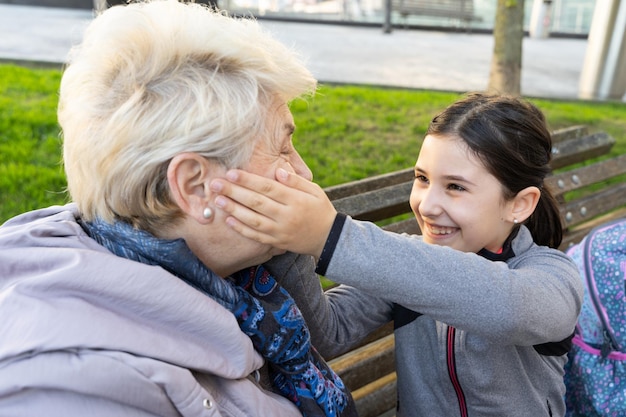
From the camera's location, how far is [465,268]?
5.50 ft

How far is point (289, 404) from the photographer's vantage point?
1857mm

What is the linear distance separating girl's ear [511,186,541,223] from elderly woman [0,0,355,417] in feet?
2.33

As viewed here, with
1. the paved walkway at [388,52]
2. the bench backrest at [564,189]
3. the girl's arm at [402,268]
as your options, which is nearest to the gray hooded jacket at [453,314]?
the girl's arm at [402,268]

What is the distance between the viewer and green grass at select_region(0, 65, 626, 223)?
4316 mm

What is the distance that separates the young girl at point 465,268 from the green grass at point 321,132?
2.42m

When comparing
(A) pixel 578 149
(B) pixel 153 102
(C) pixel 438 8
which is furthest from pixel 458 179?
(C) pixel 438 8

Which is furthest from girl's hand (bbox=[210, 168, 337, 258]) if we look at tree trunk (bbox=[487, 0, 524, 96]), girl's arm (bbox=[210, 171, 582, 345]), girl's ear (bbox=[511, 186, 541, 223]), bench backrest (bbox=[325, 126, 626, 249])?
tree trunk (bbox=[487, 0, 524, 96])

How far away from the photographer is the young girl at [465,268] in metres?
1.60

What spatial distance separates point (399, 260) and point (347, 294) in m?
0.68

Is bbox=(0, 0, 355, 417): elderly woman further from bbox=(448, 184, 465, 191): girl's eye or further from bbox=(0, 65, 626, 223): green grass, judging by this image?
bbox=(0, 65, 626, 223): green grass

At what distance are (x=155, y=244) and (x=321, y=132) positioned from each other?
4348 mm

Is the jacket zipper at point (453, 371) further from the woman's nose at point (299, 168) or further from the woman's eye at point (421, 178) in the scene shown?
the woman's nose at point (299, 168)

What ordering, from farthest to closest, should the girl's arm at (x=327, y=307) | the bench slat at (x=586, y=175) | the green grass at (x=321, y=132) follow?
1. the green grass at (x=321, y=132)
2. the bench slat at (x=586, y=175)
3. the girl's arm at (x=327, y=307)

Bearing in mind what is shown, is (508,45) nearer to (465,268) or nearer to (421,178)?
(421,178)
